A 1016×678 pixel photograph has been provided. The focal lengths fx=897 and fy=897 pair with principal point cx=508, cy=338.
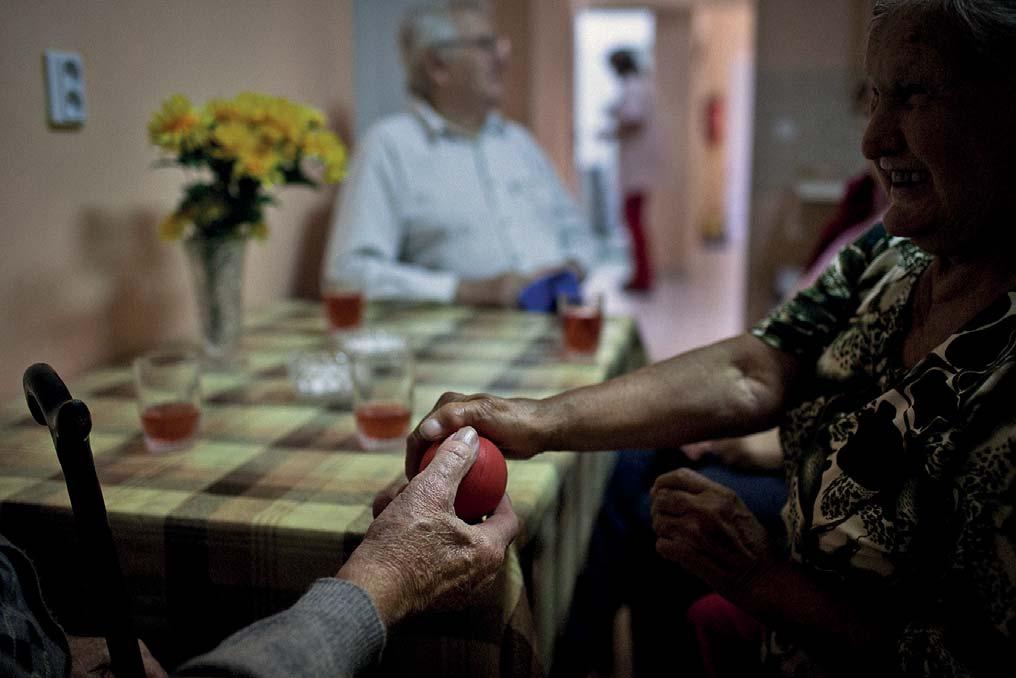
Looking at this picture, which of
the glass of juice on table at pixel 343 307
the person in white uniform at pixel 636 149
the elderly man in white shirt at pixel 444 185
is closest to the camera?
the glass of juice on table at pixel 343 307

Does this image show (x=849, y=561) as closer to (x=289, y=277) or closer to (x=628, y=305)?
(x=289, y=277)

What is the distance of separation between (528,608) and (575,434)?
10.1 inches

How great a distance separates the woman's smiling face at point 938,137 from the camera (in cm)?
88

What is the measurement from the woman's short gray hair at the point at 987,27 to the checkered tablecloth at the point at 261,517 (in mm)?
655

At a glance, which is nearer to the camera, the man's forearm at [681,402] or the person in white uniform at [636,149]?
the man's forearm at [681,402]

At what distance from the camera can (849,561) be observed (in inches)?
37.3

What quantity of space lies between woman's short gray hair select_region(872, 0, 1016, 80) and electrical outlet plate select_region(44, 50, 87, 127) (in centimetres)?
134

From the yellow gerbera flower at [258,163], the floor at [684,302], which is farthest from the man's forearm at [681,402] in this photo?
the floor at [684,302]

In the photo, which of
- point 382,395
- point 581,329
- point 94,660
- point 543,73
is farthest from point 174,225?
point 543,73

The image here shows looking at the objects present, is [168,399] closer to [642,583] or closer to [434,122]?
[642,583]

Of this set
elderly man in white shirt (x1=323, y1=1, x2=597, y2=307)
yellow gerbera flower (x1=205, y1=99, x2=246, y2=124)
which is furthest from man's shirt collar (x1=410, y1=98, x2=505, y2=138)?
yellow gerbera flower (x1=205, y1=99, x2=246, y2=124)

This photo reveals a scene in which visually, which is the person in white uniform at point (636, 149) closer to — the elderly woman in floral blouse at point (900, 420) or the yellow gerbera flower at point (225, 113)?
the yellow gerbera flower at point (225, 113)

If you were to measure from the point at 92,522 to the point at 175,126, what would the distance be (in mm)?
982

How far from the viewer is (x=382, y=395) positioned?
1291 mm
